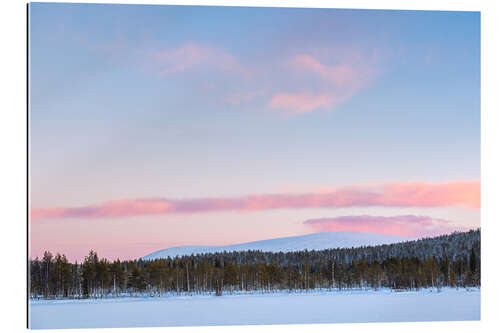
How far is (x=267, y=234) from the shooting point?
1582 centimetres

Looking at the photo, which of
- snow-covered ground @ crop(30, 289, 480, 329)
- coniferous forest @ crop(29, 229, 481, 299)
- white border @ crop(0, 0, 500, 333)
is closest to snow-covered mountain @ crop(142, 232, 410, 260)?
coniferous forest @ crop(29, 229, 481, 299)

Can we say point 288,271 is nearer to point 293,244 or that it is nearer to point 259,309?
point 293,244

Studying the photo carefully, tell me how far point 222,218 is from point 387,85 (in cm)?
394

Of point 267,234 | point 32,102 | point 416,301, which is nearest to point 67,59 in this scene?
point 32,102

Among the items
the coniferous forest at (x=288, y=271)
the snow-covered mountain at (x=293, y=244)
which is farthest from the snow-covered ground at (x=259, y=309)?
the snow-covered mountain at (x=293, y=244)

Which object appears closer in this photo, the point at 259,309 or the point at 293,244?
the point at 259,309

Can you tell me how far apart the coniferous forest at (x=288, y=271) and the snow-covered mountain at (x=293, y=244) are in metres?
0.11

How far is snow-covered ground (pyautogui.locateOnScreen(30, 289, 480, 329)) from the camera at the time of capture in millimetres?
14469

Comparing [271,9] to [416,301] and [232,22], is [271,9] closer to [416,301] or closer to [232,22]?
[232,22]

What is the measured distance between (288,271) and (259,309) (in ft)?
4.76

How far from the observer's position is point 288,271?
16.2 m

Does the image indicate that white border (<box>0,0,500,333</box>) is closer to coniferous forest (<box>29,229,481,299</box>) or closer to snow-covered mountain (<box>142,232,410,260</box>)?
coniferous forest (<box>29,229,481,299</box>)
